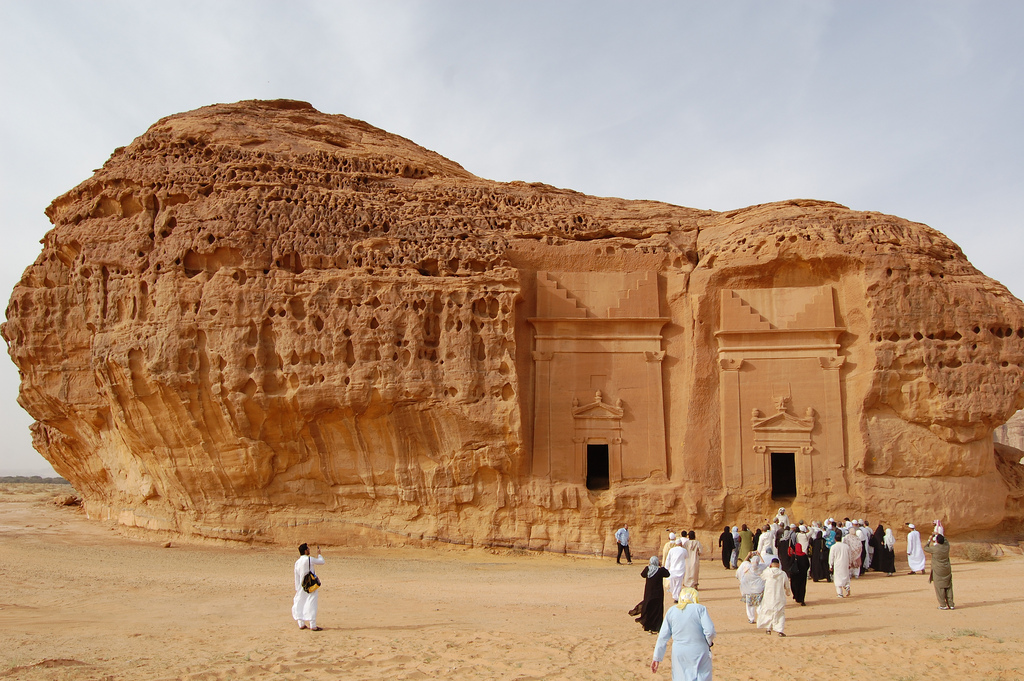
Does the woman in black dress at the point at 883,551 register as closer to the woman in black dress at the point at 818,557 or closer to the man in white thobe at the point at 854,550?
the man in white thobe at the point at 854,550

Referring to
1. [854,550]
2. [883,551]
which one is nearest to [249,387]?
[854,550]

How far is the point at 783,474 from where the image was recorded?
62.7 ft

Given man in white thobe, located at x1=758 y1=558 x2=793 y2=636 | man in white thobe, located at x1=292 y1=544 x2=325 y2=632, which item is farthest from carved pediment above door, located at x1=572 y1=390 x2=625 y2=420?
man in white thobe, located at x1=292 y1=544 x2=325 y2=632

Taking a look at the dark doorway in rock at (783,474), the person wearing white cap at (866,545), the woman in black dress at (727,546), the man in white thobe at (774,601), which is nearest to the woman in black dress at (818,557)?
the person wearing white cap at (866,545)

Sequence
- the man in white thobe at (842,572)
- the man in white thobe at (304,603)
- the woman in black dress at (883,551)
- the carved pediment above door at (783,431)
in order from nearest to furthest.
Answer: the man in white thobe at (304,603), the man in white thobe at (842,572), the woman in black dress at (883,551), the carved pediment above door at (783,431)

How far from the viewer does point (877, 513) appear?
664 inches

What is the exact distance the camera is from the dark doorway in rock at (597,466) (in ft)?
60.1

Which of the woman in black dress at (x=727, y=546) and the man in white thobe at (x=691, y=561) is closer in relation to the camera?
the man in white thobe at (x=691, y=561)

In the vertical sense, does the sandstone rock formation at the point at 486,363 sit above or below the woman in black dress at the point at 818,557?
above

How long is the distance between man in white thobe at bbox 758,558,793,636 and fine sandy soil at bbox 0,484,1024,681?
23cm

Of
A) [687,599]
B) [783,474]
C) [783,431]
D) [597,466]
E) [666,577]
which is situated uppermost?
[783,431]

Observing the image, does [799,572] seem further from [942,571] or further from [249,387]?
[249,387]

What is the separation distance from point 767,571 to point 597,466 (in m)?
9.21

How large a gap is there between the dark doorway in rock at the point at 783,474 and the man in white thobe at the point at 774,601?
29.1 ft
